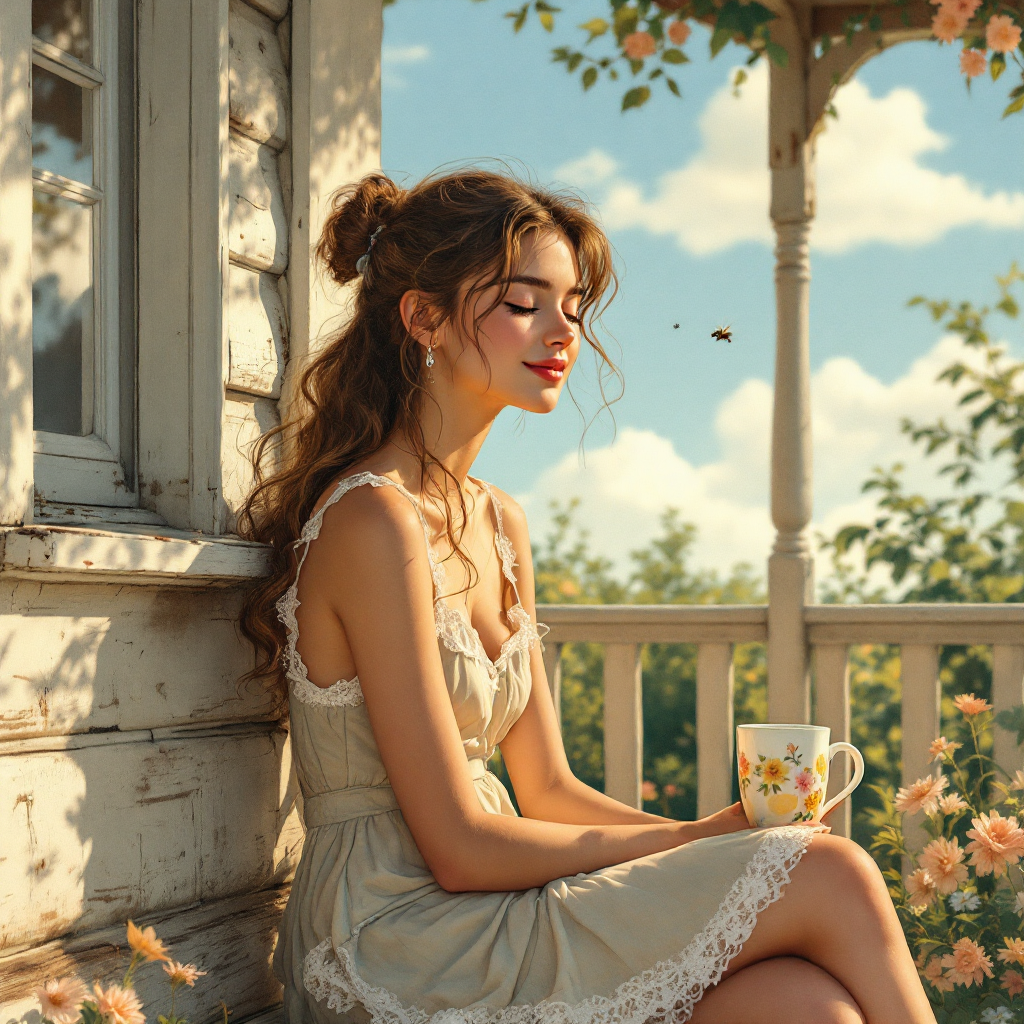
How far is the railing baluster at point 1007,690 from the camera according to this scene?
8.76ft

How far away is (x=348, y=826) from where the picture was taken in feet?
5.17

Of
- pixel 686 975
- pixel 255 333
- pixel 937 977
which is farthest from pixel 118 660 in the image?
pixel 937 977

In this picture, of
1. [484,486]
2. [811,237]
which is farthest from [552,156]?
[484,486]

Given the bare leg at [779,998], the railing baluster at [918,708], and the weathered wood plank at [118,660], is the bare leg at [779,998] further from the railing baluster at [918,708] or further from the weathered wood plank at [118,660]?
the railing baluster at [918,708]

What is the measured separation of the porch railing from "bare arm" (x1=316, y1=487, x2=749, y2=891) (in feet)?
4.53

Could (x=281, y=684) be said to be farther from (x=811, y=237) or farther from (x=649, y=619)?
(x=811, y=237)

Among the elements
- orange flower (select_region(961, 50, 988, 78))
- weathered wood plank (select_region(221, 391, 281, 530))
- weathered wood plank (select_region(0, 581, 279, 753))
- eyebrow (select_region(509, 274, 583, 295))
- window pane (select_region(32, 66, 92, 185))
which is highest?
orange flower (select_region(961, 50, 988, 78))

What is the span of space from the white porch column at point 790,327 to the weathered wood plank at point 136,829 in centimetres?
162

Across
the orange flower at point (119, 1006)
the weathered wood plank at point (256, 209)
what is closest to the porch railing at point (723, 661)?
the weathered wood plank at point (256, 209)

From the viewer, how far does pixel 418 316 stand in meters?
1.70

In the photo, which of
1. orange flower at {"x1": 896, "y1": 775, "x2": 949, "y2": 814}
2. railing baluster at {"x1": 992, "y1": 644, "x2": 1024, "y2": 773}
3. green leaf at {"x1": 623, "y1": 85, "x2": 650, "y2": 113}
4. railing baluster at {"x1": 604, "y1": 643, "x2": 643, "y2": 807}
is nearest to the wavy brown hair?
orange flower at {"x1": 896, "y1": 775, "x2": 949, "y2": 814}

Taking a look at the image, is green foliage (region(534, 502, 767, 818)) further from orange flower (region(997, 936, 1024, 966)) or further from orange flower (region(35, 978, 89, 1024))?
orange flower (region(35, 978, 89, 1024))

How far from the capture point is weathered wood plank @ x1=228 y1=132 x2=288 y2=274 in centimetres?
175

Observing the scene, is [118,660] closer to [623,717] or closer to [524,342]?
[524,342]
